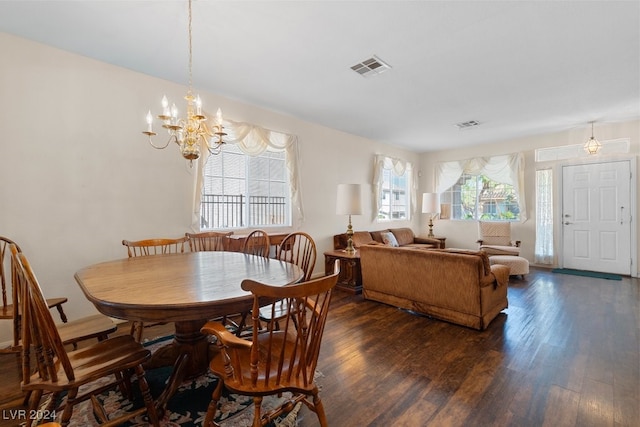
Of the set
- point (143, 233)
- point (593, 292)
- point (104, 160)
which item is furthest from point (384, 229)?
point (104, 160)

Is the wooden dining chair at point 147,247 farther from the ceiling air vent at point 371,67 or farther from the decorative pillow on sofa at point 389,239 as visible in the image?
the decorative pillow on sofa at point 389,239

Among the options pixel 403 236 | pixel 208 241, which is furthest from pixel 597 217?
pixel 208 241

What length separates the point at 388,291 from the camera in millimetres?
3490

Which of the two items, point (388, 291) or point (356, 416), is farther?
point (388, 291)

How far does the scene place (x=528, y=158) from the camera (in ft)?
19.1

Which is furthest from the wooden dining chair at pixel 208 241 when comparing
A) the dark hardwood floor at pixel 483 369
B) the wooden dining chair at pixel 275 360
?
the wooden dining chair at pixel 275 360

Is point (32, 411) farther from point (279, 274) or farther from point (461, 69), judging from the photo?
point (461, 69)

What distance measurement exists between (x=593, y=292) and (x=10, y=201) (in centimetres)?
678

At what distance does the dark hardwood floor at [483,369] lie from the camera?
5.47 ft

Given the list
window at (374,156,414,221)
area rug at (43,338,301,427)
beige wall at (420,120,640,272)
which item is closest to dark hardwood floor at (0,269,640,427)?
area rug at (43,338,301,427)

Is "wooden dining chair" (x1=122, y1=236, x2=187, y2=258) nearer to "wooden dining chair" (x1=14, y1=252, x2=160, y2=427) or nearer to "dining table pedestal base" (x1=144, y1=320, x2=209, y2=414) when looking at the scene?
"dining table pedestal base" (x1=144, y1=320, x2=209, y2=414)

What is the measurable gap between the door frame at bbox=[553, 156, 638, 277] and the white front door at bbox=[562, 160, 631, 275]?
0.04m

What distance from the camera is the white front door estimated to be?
4.89 m

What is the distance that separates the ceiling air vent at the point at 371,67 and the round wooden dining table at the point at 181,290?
2.20 metres
